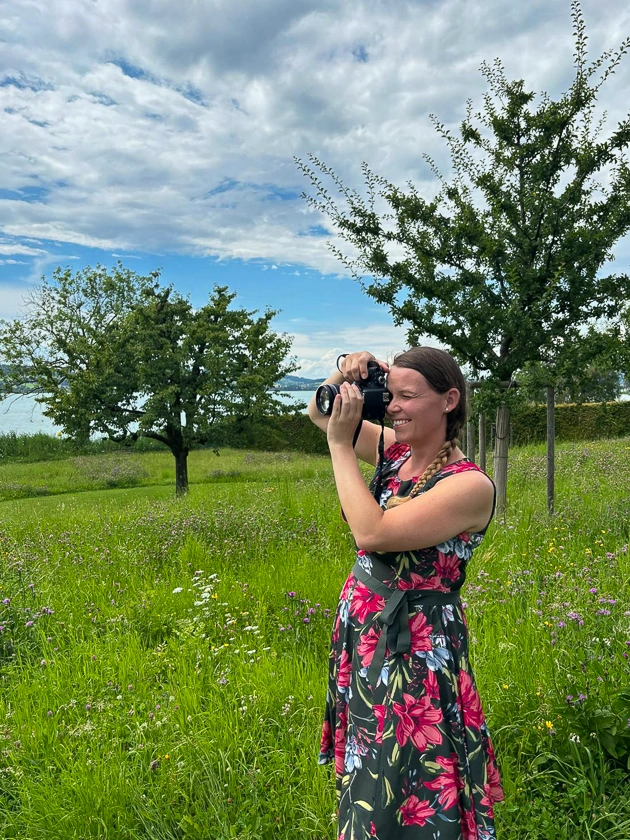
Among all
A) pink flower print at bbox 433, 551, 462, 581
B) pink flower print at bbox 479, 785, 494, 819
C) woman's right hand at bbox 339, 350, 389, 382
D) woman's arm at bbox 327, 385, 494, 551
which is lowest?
pink flower print at bbox 479, 785, 494, 819

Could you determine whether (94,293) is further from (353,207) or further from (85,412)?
(353,207)

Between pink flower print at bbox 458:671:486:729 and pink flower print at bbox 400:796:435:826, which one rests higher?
pink flower print at bbox 458:671:486:729

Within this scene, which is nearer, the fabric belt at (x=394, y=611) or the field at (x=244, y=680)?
the fabric belt at (x=394, y=611)

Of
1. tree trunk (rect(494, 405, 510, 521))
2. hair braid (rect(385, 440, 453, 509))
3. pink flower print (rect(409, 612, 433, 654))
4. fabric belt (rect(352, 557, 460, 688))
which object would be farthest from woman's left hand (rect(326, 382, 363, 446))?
tree trunk (rect(494, 405, 510, 521))

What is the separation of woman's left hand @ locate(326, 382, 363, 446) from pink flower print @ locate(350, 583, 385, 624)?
20.4 inches

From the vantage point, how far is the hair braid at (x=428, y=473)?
5.68 ft

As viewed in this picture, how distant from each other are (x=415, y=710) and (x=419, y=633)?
22 centimetres

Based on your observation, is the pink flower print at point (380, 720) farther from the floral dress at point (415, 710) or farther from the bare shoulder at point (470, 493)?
the bare shoulder at point (470, 493)

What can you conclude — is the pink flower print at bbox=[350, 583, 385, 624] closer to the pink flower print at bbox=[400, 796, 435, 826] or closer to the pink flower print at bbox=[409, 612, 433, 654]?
the pink flower print at bbox=[409, 612, 433, 654]

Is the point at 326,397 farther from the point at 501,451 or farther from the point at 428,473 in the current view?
the point at 501,451

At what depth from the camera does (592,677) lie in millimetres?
2566

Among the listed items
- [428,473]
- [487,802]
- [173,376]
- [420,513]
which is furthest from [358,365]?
[173,376]

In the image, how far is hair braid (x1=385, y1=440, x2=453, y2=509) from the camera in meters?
1.73

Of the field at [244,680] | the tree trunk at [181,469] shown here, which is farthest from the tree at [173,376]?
the field at [244,680]
